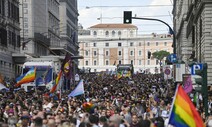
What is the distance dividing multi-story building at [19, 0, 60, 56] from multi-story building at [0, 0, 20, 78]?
10.2 metres

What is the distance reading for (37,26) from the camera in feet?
292

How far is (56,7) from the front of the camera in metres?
111

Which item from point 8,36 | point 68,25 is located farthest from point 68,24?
point 8,36

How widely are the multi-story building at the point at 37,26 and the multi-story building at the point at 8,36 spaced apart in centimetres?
1022

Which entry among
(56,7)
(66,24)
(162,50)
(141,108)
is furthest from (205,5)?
(162,50)

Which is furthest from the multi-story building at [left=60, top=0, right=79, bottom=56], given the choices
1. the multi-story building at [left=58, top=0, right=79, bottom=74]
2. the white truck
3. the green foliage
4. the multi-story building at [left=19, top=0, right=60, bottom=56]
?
the white truck

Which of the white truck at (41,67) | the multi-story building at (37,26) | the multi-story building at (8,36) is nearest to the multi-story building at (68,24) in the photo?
the multi-story building at (37,26)

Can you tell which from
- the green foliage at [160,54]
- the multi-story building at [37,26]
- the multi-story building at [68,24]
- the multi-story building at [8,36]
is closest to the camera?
the multi-story building at [8,36]

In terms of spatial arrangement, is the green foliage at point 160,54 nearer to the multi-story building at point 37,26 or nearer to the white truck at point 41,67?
the multi-story building at point 37,26

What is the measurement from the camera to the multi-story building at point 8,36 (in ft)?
200

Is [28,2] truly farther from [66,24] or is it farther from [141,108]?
[141,108]

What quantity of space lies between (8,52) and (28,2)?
66.8 feet

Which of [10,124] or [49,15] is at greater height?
[49,15]

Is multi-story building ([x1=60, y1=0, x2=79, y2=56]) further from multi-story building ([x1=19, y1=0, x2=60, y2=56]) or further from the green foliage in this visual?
the green foliage
